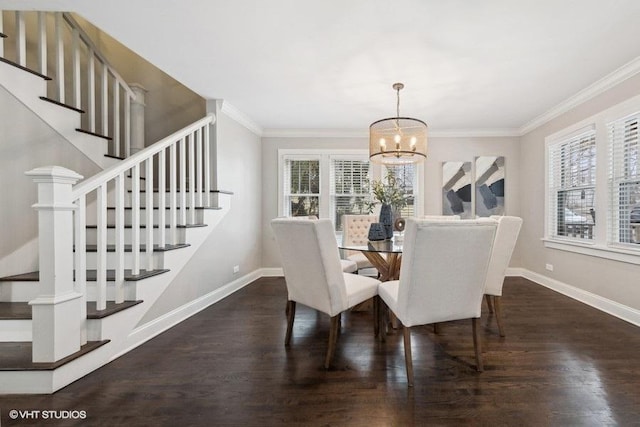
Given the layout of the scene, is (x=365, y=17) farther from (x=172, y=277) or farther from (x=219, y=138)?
(x=172, y=277)

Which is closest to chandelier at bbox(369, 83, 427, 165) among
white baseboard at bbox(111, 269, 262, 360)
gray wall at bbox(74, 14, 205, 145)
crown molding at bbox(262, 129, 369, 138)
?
crown molding at bbox(262, 129, 369, 138)

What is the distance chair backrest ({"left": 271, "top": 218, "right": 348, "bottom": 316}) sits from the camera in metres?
1.84

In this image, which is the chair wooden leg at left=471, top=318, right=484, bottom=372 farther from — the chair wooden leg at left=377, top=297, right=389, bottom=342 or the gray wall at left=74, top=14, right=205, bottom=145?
the gray wall at left=74, top=14, right=205, bottom=145

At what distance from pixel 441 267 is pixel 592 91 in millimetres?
3214

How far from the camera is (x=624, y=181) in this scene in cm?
278

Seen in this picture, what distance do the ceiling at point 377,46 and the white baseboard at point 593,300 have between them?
234 centimetres

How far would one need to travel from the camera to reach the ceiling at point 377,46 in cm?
187

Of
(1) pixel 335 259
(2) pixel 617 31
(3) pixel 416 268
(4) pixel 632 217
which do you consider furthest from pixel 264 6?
(4) pixel 632 217

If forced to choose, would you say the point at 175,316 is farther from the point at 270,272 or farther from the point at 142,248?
the point at 270,272

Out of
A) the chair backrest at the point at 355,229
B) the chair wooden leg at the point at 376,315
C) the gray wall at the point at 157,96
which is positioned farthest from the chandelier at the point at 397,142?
the gray wall at the point at 157,96

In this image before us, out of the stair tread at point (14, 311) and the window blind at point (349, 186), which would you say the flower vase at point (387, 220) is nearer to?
the window blind at point (349, 186)

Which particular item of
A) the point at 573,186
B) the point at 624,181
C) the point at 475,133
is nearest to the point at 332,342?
the point at 624,181

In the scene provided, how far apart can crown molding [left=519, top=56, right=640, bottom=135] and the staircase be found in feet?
14.2

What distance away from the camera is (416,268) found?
160cm
